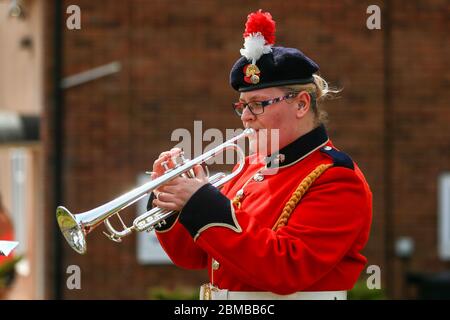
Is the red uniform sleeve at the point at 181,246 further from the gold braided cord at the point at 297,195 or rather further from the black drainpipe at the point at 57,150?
the black drainpipe at the point at 57,150

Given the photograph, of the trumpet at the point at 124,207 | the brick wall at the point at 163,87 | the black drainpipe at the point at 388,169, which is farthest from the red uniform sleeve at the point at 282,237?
the black drainpipe at the point at 388,169

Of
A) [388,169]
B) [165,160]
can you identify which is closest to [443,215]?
[388,169]

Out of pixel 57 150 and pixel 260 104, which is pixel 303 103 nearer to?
pixel 260 104

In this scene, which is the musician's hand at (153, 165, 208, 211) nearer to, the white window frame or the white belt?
the white belt

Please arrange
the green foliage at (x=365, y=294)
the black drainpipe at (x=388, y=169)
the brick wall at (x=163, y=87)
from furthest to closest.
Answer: the black drainpipe at (x=388, y=169)
the brick wall at (x=163, y=87)
the green foliage at (x=365, y=294)

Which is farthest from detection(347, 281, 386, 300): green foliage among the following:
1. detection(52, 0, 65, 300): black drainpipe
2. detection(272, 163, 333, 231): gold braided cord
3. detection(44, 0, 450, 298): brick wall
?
detection(52, 0, 65, 300): black drainpipe

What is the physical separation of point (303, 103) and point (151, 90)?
23.4 ft

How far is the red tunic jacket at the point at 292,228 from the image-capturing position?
4059mm

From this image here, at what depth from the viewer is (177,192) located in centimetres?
417

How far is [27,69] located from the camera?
13336 millimetres

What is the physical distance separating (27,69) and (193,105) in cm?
276

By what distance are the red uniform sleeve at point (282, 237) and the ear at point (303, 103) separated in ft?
1.12

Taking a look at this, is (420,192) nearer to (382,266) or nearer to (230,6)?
(382,266)
